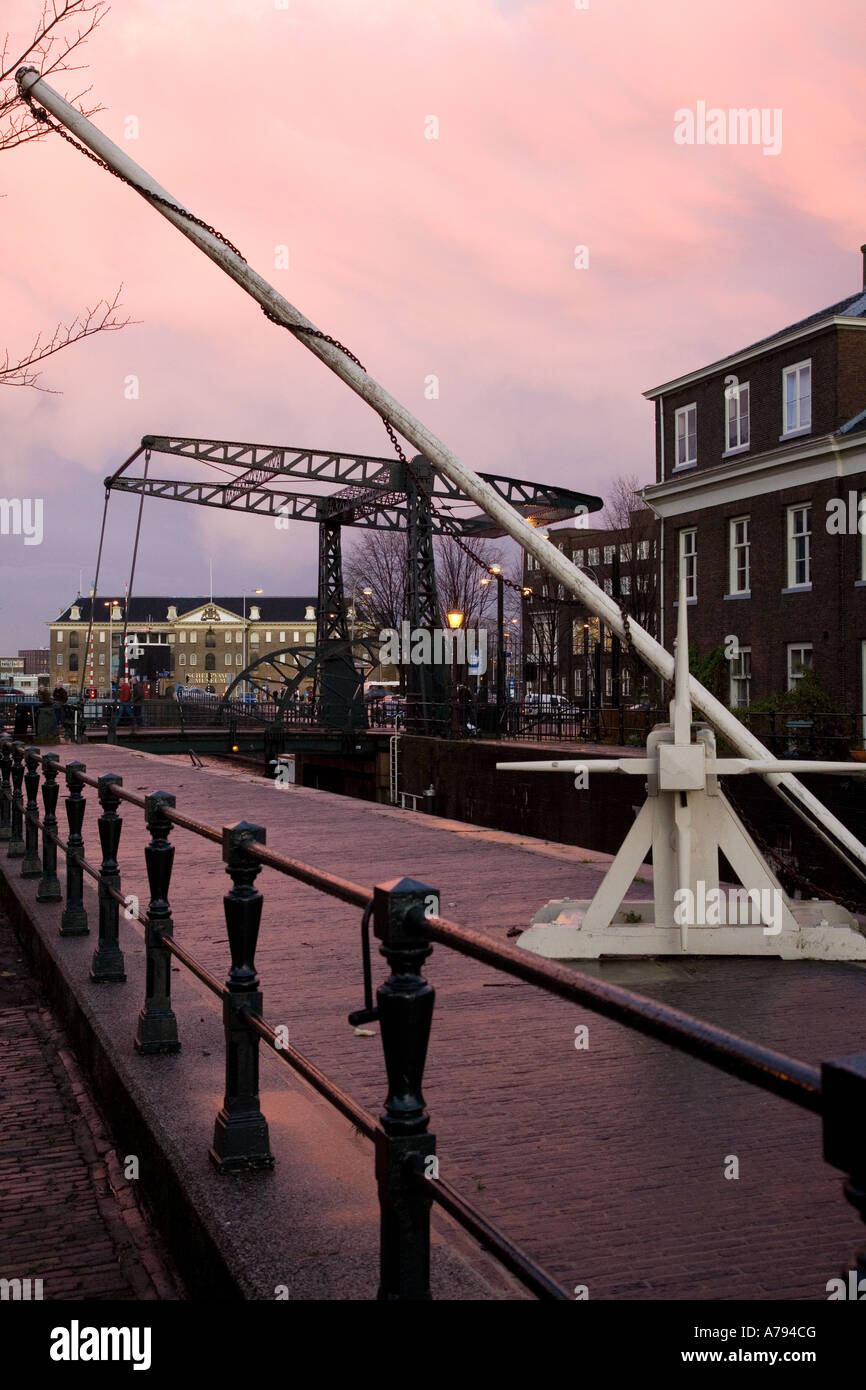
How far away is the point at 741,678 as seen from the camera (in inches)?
1189

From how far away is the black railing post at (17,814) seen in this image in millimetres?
10637

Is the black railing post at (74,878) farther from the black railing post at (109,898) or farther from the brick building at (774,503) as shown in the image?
the brick building at (774,503)

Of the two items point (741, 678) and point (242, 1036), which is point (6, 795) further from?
point (741, 678)

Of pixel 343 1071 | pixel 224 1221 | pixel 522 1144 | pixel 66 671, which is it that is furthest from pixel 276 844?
pixel 66 671

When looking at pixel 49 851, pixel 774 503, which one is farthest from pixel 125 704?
pixel 49 851

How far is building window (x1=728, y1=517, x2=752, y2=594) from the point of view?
30703 millimetres

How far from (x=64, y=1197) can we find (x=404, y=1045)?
7.56 feet

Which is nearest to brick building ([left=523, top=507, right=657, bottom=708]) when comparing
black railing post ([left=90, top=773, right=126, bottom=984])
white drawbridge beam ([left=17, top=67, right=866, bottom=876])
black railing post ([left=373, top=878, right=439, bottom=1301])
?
white drawbridge beam ([left=17, top=67, right=866, bottom=876])

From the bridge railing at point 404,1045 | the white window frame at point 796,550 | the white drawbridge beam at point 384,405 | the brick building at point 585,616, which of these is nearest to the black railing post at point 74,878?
the bridge railing at point 404,1045

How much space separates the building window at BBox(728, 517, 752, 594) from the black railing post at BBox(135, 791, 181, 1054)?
27618 mm

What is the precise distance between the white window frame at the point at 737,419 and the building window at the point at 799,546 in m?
2.75

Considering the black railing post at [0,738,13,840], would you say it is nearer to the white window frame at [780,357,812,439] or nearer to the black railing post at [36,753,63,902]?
the black railing post at [36,753,63,902]

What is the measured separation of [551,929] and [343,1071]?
2370 mm

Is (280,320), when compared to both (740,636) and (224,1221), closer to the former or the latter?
(224,1221)
